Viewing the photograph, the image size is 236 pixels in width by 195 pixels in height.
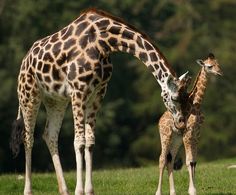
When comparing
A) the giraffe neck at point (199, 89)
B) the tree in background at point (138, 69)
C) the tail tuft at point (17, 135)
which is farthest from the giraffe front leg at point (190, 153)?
the tree in background at point (138, 69)

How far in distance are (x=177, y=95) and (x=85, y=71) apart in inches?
51.4

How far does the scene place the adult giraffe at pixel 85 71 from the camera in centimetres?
1230

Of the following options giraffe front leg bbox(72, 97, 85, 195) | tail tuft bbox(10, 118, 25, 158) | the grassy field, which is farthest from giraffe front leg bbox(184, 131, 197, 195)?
tail tuft bbox(10, 118, 25, 158)

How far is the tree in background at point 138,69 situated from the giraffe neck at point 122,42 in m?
25.9

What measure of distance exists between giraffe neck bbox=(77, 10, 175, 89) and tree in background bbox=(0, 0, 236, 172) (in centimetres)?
2590

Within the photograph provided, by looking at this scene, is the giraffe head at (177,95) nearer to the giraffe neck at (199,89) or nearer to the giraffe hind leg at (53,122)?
the giraffe neck at (199,89)

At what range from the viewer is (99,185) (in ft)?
49.9

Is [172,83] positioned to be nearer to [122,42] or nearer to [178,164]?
[122,42]

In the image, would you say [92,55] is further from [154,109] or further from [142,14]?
[142,14]

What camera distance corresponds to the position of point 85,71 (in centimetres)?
1238

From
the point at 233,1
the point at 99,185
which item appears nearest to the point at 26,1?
the point at 233,1

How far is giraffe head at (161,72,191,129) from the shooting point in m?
12.0

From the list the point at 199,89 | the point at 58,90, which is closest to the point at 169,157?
the point at 199,89

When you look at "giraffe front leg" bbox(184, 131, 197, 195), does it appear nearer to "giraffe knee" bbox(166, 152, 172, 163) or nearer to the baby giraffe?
the baby giraffe
